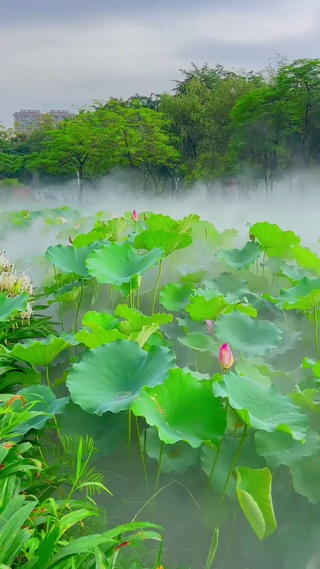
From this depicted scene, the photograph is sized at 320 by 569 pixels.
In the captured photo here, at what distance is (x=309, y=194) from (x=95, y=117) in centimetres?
785

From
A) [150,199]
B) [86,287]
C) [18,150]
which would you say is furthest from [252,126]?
[86,287]

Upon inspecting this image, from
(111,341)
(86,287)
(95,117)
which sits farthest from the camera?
(95,117)

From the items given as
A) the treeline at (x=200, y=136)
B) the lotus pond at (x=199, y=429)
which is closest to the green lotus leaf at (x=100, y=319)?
the lotus pond at (x=199, y=429)

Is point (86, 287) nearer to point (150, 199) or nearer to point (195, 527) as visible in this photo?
point (195, 527)

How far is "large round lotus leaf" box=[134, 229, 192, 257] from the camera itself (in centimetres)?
239

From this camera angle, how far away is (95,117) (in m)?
19.5

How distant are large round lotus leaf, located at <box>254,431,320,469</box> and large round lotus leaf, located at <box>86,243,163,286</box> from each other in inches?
35.1

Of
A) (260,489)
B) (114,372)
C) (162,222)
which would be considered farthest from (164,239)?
(260,489)

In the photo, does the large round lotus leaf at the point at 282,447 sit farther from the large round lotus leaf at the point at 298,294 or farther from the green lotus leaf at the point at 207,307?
the large round lotus leaf at the point at 298,294

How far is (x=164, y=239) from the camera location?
242 cm

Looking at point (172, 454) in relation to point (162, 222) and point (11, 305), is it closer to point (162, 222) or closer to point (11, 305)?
point (11, 305)

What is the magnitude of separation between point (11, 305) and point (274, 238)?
1.29 meters

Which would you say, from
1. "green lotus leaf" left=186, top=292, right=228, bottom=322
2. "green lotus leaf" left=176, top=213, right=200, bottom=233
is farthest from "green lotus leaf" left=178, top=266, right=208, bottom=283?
"green lotus leaf" left=186, top=292, right=228, bottom=322

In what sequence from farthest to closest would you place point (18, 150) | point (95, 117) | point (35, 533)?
point (18, 150), point (95, 117), point (35, 533)
